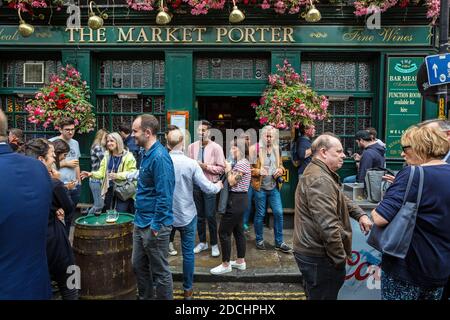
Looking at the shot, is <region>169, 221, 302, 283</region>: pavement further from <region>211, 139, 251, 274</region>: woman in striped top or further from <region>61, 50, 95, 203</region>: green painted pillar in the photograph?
<region>61, 50, 95, 203</region>: green painted pillar

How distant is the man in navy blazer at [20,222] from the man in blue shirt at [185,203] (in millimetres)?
1979

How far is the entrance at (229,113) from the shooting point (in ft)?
29.3

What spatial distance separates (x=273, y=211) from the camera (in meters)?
5.98

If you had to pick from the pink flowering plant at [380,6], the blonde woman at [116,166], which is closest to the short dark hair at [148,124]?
the blonde woman at [116,166]

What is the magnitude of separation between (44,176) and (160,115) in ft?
18.3

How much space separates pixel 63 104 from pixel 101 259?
4158 mm

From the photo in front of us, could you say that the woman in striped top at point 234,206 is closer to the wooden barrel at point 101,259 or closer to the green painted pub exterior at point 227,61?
the wooden barrel at point 101,259

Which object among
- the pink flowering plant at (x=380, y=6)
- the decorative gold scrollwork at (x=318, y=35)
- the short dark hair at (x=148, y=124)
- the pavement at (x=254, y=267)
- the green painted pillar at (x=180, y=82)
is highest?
the pink flowering plant at (x=380, y=6)

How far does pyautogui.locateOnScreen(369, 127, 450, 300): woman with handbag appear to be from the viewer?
8.05ft

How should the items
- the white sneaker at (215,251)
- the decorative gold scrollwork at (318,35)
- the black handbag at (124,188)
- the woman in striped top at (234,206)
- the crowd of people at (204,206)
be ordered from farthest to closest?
the decorative gold scrollwork at (318,35)
the white sneaker at (215,251)
the black handbag at (124,188)
the woman in striped top at (234,206)
the crowd of people at (204,206)

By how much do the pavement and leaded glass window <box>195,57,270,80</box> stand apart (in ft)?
11.9

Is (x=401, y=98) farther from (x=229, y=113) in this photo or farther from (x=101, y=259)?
(x=101, y=259)

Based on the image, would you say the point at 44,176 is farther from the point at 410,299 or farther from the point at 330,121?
the point at 330,121
